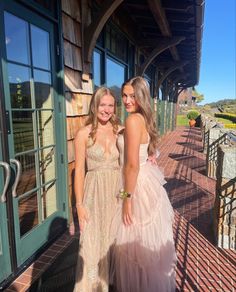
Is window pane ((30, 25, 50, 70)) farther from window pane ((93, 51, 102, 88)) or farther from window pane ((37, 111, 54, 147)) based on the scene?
window pane ((93, 51, 102, 88))

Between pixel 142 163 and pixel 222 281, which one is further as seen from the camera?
pixel 222 281

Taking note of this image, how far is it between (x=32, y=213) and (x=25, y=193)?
13.4 inches

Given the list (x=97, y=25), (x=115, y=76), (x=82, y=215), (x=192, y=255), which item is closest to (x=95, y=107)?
(x=82, y=215)

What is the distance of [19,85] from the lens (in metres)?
2.41

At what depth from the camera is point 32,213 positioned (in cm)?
277

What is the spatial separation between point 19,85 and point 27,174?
92 centimetres

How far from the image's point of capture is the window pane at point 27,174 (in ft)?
8.29

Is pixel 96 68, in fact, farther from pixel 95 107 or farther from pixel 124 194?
pixel 124 194

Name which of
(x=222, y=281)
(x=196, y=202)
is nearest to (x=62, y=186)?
(x=222, y=281)

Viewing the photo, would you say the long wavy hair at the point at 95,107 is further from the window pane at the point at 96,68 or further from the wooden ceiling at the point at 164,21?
the wooden ceiling at the point at 164,21

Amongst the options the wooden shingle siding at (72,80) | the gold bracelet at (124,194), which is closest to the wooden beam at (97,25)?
the wooden shingle siding at (72,80)

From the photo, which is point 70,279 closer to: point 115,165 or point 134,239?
point 134,239

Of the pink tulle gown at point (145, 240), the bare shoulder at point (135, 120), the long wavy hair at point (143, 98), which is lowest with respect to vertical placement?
the pink tulle gown at point (145, 240)

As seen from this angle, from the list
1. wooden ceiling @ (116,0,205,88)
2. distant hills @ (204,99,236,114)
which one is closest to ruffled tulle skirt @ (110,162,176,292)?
wooden ceiling @ (116,0,205,88)
